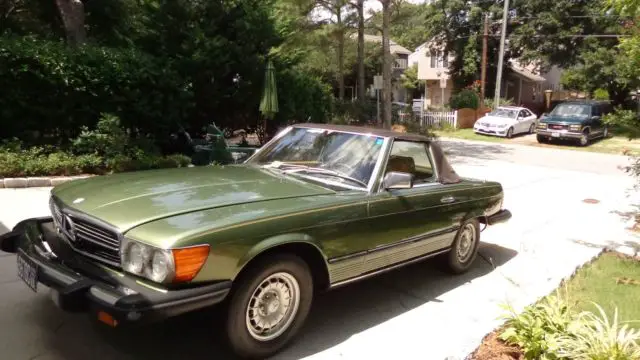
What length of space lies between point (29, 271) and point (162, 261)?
1058 millimetres

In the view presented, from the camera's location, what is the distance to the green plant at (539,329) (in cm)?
321

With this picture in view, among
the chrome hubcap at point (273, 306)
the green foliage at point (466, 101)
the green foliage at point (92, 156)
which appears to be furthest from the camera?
the green foliage at point (466, 101)

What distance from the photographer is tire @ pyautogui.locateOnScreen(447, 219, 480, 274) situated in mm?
4957

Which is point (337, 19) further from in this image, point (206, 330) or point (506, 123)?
point (206, 330)

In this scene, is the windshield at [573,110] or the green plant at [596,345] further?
the windshield at [573,110]

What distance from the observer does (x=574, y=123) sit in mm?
20875

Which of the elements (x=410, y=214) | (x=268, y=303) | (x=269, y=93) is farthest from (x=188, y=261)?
(x=269, y=93)

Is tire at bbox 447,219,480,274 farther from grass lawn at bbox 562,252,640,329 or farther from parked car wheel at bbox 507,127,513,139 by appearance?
parked car wheel at bbox 507,127,513,139

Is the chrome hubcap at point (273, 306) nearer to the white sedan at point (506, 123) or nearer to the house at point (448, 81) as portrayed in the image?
the white sedan at point (506, 123)

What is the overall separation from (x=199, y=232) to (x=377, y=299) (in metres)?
2.25

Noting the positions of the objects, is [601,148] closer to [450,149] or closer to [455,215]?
[450,149]

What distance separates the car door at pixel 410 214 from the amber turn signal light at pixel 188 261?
1446 millimetres

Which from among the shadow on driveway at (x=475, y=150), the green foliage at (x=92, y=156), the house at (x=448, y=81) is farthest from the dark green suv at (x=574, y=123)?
the green foliage at (x=92, y=156)

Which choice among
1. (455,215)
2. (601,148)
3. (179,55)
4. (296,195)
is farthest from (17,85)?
(601,148)
